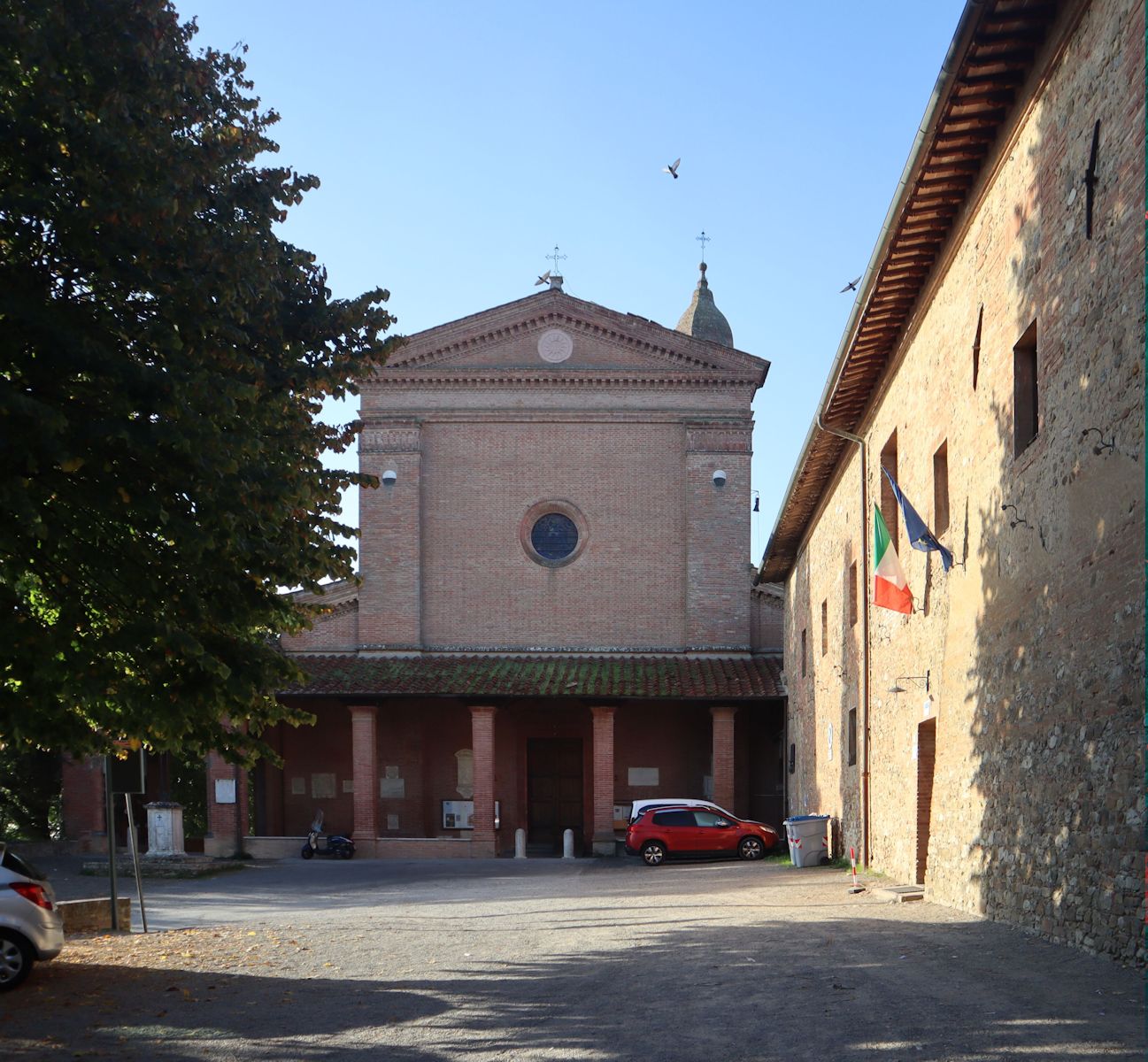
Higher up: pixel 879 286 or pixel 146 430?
pixel 879 286

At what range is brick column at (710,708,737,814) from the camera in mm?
32094

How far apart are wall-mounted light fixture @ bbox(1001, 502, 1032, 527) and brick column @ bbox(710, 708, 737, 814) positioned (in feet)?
68.0

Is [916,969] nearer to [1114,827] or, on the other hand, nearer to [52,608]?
[1114,827]

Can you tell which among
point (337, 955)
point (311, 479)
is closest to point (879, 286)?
point (311, 479)

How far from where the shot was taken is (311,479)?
11727mm

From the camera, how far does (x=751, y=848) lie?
2805 cm

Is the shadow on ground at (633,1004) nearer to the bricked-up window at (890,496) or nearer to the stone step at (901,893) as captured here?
the stone step at (901,893)

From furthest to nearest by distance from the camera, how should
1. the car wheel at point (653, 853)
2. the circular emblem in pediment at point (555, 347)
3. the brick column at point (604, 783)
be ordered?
the circular emblem in pediment at point (555, 347), the brick column at point (604, 783), the car wheel at point (653, 853)

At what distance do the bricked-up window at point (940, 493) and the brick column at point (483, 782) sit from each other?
1854 cm

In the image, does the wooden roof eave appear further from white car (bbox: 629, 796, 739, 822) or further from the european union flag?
white car (bbox: 629, 796, 739, 822)

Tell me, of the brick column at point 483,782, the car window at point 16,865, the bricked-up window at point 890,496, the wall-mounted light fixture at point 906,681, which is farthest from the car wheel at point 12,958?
the brick column at point 483,782

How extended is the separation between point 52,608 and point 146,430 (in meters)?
3.30

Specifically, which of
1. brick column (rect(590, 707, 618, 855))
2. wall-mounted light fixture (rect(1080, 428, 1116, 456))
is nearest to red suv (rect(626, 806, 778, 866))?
brick column (rect(590, 707, 618, 855))

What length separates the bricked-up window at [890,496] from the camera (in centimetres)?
1800
